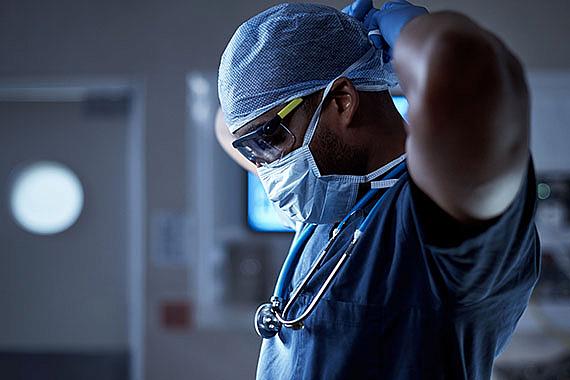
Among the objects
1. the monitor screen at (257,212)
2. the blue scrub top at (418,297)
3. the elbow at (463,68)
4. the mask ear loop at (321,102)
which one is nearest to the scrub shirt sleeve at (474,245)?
the blue scrub top at (418,297)

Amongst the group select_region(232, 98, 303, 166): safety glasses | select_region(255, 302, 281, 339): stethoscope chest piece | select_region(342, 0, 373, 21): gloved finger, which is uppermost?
select_region(342, 0, 373, 21): gloved finger

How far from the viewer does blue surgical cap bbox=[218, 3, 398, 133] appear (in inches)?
39.2

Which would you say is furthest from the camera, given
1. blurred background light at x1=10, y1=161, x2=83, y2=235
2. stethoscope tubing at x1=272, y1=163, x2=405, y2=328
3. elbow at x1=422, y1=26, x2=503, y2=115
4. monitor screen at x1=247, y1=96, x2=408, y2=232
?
blurred background light at x1=10, y1=161, x2=83, y2=235

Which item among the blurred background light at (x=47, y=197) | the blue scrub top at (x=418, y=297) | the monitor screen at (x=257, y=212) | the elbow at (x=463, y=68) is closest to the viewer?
the elbow at (x=463, y=68)

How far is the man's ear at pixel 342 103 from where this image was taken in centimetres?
94

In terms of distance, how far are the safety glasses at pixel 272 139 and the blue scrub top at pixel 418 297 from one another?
173 millimetres

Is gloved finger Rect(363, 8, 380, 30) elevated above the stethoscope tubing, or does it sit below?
above

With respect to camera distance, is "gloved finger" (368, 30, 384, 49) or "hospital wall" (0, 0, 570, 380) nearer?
"gloved finger" (368, 30, 384, 49)

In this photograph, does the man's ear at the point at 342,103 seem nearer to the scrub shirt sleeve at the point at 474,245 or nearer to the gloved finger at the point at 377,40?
the gloved finger at the point at 377,40

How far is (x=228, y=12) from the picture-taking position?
286 centimetres

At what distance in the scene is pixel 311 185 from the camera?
39.8 inches

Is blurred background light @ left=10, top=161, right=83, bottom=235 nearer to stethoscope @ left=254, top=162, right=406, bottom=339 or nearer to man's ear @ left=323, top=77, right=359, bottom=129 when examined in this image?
stethoscope @ left=254, top=162, right=406, bottom=339

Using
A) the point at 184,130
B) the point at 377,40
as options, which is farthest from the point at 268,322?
the point at 184,130

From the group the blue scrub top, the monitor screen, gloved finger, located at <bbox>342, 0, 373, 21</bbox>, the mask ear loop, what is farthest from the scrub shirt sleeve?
the monitor screen
